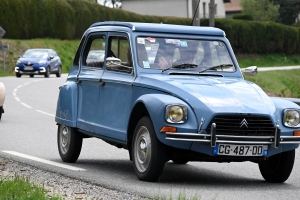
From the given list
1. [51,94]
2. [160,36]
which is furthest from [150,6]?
[160,36]

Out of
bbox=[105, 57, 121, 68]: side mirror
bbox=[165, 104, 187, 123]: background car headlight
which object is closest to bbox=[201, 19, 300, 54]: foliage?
bbox=[105, 57, 121, 68]: side mirror

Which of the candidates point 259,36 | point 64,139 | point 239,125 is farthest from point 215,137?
point 259,36

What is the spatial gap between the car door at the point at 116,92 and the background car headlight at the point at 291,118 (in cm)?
172

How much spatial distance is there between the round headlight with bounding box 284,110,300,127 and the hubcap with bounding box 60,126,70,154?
3246 mm

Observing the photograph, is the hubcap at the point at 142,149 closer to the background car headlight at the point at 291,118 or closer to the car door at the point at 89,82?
the car door at the point at 89,82

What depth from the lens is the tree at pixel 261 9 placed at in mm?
118600

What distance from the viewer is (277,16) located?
120 meters

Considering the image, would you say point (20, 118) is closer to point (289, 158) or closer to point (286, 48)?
point (289, 158)

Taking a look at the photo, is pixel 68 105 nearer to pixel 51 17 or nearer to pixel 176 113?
pixel 176 113

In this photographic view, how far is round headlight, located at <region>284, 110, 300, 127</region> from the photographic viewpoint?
902 centimetres

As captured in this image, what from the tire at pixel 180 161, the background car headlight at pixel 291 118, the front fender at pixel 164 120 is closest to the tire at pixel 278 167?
the background car headlight at pixel 291 118

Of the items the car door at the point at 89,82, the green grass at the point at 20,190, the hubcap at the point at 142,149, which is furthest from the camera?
the car door at the point at 89,82

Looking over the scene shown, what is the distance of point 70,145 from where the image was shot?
35.9ft

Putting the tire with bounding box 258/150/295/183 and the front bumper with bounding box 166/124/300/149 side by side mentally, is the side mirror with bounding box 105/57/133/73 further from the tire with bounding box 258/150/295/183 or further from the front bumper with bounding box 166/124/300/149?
the tire with bounding box 258/150/295/183
